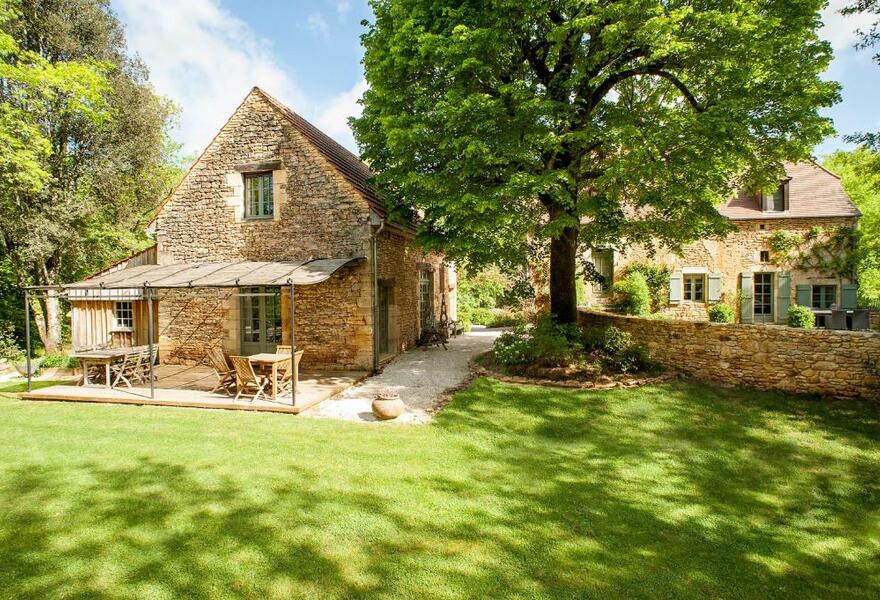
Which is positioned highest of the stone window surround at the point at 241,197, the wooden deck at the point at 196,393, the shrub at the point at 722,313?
the stone window surround at the point at 241,197

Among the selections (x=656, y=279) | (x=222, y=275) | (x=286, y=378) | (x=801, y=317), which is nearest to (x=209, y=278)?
(x=222, y=275)

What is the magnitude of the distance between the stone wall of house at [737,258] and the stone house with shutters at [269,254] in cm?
1233

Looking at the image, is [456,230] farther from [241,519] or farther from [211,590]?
[211,590]

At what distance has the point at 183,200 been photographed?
1254cm

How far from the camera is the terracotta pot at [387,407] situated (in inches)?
295

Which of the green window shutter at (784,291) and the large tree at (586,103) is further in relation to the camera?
the green window shutter at (784,291)

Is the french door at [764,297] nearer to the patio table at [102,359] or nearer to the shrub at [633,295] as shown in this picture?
the shrub at [633,295]

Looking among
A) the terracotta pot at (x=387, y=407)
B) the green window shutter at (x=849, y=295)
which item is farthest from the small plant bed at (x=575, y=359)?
the green window shutter at (x=849, y=295)

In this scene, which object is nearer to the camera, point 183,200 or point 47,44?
point 183,200

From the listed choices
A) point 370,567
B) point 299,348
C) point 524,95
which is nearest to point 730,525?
point 370,567

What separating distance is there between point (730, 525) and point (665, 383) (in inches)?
198

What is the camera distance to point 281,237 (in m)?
11.7

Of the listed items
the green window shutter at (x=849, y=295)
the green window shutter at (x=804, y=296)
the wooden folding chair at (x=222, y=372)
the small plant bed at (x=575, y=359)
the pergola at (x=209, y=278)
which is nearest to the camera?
the pergola at (x=209, y=278)

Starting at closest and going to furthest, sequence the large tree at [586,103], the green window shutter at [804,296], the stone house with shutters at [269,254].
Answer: the large tree at [586,103] < the stone house with shutters at [269,254] < the green window shutter at [804,296]
